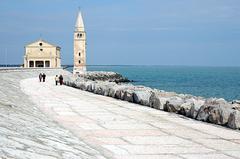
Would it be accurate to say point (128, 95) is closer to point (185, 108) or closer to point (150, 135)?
point (185, 108)

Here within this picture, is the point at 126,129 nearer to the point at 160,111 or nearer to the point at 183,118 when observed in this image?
the point at 183,118

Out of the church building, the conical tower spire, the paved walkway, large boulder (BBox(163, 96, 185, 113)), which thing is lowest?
the paved walkway

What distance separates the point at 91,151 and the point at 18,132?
106 cm

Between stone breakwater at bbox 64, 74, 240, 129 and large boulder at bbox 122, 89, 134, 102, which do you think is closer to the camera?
stone breakwater at bbox 64, 74, 240, 129

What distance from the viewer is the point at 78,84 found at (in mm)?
30984

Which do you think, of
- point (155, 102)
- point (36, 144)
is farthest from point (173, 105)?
point (36, 144)

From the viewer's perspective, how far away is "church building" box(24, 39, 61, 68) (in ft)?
325

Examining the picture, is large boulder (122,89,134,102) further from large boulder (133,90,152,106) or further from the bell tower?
the bell tower

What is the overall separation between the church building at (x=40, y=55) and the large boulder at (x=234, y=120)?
91.4 m

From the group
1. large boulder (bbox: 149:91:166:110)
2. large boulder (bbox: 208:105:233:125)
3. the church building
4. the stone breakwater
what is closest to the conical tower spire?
the church building

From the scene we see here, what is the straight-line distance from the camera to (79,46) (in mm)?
105625

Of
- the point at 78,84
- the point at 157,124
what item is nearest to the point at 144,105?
the point at 157,124

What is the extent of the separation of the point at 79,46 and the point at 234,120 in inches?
3835

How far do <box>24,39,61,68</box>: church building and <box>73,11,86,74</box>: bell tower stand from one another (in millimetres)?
5841
